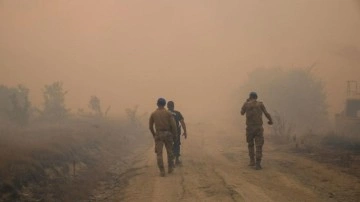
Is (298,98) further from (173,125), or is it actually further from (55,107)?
(173,125)

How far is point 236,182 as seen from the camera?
11.9m

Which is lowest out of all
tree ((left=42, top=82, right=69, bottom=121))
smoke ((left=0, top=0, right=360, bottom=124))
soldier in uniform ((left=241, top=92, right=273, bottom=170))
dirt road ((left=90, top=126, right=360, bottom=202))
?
dirt road ((left=90, top=126, right=360, bottom=202))

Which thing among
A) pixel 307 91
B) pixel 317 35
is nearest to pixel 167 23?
pixel 317 35

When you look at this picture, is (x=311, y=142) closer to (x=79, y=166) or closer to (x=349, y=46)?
(x=79, y=166)

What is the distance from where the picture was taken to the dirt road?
1036 cm

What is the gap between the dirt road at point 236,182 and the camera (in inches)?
408

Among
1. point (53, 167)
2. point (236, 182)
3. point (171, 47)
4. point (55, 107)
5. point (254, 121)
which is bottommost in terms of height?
point (236, 182)

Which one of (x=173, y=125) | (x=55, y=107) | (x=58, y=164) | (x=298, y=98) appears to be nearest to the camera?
(x=173, y=125)

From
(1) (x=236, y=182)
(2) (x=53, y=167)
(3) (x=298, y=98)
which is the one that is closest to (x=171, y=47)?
(3) (x=298, y=98)

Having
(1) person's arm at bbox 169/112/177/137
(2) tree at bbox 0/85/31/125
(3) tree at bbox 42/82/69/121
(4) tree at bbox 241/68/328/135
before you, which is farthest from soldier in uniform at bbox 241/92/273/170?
(4) tree at bbox 241/68/328/135

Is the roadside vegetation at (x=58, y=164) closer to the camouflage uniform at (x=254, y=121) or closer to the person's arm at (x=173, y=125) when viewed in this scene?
the person's arm at (x=173, y=125)

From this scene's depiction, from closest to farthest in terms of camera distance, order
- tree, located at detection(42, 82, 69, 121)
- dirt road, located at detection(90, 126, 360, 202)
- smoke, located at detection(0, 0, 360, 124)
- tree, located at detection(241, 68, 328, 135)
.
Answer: dirt road, located at detection(90, 126, 360, 202) → tree, located at detection(42, 82, 69, 121) → tree, located at detection(241, 68, 328, 135) → smoke, located at detection(0, 0, 360, 124)

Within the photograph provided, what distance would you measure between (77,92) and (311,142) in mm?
69740

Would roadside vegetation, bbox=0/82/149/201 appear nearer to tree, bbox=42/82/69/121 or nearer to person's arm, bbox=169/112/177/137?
person's arm, bbox=169/112/177/137
